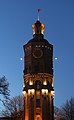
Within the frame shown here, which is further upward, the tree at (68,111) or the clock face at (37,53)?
the clock face at (37,53)

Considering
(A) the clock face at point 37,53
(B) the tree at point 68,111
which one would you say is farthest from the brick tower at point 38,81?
(B) the tree at point 68,111

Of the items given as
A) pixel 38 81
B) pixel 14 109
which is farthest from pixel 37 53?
pixel 14 109

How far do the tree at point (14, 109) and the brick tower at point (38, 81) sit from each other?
6174 millimetres

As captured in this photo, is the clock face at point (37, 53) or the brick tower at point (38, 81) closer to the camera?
the brick tower at point (38, 81)

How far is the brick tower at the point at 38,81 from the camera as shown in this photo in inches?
3718

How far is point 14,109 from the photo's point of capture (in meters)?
106

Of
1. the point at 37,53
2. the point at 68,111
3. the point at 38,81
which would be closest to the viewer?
the point at 38,81

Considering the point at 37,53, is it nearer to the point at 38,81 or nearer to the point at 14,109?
the point at 38,81

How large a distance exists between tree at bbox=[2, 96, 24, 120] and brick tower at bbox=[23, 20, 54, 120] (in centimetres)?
617

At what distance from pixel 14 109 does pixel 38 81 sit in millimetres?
14641

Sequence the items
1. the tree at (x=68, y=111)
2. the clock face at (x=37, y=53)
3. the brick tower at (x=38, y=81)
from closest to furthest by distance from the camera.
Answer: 1. the brick tower at (x=38, y=81)
2. the clock face at (x=37, y=53)
3. the tree at (x=68, y=111)

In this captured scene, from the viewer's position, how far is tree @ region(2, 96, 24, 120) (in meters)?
101

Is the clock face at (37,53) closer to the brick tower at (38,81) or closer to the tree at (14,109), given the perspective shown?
the brick tower at (38,81)

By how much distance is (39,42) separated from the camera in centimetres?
9969
